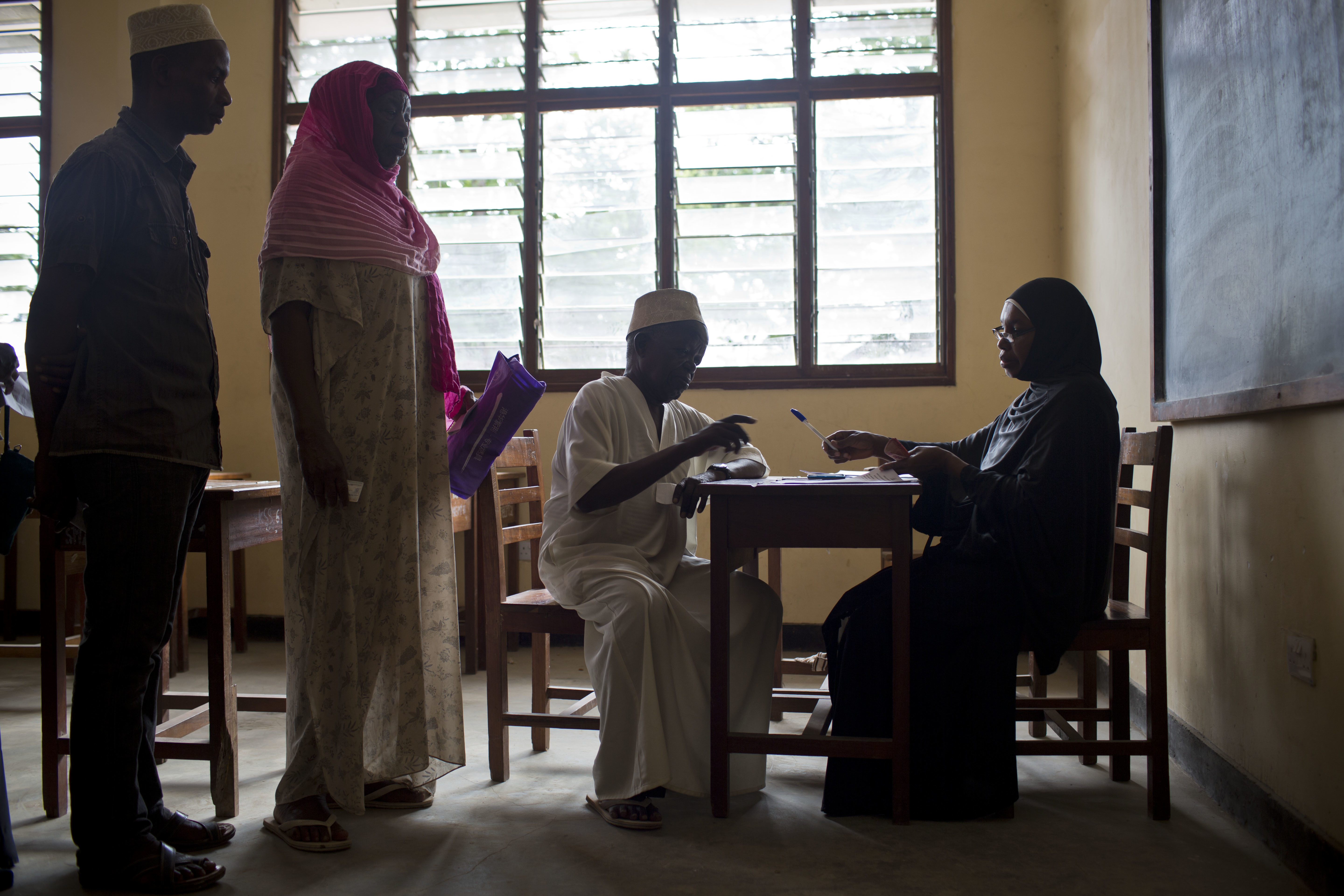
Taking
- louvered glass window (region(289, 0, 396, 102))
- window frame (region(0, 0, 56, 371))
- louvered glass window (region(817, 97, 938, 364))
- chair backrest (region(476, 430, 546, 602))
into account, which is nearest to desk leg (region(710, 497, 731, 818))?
chair backrest (region(476, 430, 546, 602))

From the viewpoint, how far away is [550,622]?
2441 mm

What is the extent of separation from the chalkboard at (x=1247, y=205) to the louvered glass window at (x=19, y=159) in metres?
5.23

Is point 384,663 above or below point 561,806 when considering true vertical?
above

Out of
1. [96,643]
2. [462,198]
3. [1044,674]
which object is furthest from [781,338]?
[96,643]

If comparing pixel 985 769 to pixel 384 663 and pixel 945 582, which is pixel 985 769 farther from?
pixel 384 663

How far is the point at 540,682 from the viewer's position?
273 cm

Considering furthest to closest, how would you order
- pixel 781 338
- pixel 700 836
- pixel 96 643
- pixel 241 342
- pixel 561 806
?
pixel 241 342 < pixel 781 338 < pixel 561 806 < pixel 700 836 < pixel 96 643

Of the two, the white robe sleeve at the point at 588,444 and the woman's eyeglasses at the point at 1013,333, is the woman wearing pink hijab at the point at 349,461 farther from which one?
the woman's eyeglasses at the point at 1013,333

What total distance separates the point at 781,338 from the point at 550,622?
7.73 ft

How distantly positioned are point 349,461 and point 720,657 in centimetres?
98

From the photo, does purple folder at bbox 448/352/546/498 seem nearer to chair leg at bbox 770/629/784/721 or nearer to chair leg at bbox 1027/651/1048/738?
chair leg at bbox 770/629/784/721

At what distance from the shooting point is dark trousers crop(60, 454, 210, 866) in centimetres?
175

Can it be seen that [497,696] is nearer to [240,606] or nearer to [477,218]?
[240,606]

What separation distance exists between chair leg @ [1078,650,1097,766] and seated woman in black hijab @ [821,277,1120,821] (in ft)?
1.34
